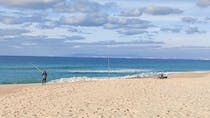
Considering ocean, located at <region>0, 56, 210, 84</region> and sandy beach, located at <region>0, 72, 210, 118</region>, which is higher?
sandy beach, located at <region>0, 72, 210, 118</region>

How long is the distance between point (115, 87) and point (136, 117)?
9.43m

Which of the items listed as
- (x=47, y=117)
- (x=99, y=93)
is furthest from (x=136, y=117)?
(x=99, y=93)

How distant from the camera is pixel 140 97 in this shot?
18188mm

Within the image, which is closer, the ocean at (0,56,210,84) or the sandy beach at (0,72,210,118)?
the sandy beach at (0,72,210,118)

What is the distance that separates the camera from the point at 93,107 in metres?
15.3

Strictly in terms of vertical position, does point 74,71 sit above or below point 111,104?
below

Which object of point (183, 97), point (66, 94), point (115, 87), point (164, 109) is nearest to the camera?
point (164, 109)

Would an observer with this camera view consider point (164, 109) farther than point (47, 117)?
Yes

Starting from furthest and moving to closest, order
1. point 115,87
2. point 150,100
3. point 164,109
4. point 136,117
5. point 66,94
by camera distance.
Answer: point 115,87
point 66,94
point 150,100
point 164,109
point 136,117

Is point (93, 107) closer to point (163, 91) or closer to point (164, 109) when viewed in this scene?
point (164, 109)

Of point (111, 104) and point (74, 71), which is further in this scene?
point (74, 71)

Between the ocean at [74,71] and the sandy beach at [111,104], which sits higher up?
the sandy beach at [111,104]

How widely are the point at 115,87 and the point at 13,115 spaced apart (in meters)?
9.67

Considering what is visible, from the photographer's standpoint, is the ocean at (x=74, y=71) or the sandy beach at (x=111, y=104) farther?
the ocean at (x=74, y=71)
